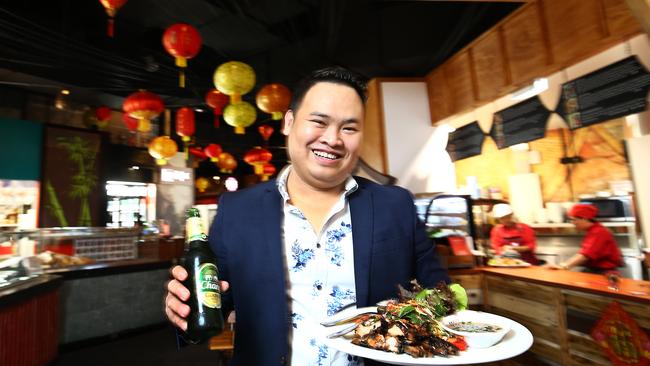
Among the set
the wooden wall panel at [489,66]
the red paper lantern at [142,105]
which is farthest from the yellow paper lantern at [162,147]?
the wooden wall panel at [489,66]

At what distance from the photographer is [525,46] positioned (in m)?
3.95

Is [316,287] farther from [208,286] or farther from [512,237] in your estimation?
[512,237]

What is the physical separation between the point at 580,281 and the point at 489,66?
271 centimetres

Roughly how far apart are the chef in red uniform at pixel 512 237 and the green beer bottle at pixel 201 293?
17.1 ft

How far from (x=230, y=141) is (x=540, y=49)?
372 inches

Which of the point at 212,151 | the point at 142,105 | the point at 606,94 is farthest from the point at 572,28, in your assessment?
the point at 212,151

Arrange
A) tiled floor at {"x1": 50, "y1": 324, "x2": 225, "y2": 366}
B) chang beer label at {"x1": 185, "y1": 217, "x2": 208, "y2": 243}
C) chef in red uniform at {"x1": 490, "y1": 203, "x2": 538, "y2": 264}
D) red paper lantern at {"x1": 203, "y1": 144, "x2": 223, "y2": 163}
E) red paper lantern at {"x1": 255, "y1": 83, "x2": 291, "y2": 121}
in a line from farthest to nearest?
1. red paper lantern at {"x1": 203, "y1": 144, "x2": 223, "y2": 163}
2. chef in red uniform at {"x1": 490, "y1": 203, "x2": 538, "y2": 264}
3. red paper lantern at {"x1": 255, "y1": 83, "x2": 291, "y2": 121}
4. tiled floor at {"x1": 50, "y1": 324, "x2": 225, "y2": 366}
5. chang beer label at {"x1": 185, "y1": 217, "x2": 208, "y2": 243}

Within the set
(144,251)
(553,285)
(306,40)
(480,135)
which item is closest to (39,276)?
(144,251)

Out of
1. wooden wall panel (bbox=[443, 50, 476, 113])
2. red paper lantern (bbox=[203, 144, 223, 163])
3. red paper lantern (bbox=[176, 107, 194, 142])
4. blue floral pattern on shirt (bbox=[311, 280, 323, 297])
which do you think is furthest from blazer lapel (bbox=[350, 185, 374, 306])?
red paper lantern (bbox=[203, 144, 223, 163])

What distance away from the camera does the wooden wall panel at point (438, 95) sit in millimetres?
5125

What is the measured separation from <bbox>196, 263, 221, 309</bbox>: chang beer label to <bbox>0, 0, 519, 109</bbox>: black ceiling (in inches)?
153

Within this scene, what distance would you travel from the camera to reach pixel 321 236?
138cm

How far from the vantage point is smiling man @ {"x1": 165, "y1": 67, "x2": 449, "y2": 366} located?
1270mm

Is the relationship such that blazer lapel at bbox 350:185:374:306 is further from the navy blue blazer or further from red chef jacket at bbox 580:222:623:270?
red chef jacket at bbox 580:222:623:270
